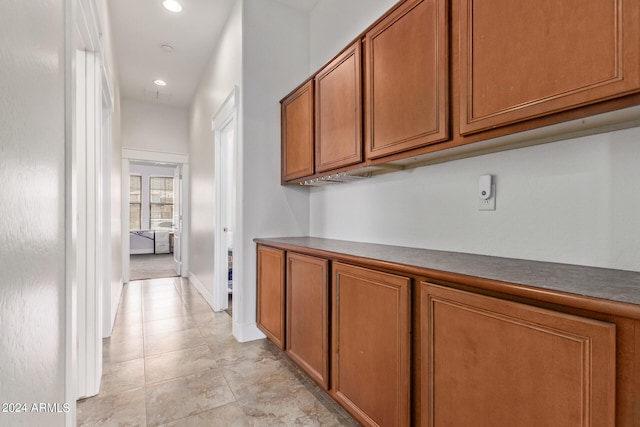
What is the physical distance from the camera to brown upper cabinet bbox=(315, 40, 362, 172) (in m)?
1.80

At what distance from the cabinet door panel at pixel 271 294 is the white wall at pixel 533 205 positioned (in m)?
0.75

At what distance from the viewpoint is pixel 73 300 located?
1.17 m

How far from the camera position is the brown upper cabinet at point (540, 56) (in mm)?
825

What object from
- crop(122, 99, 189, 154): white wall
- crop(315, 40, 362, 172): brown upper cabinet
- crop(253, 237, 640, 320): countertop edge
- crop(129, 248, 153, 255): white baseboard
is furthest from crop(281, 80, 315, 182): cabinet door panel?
crop(129, 248, 153, 255): white baseboard

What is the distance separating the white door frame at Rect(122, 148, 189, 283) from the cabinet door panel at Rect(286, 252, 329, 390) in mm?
3666

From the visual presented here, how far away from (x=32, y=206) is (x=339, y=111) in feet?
5.33

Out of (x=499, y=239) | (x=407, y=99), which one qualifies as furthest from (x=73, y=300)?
(x=499, y=239)

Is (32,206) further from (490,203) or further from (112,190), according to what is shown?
(112,190)

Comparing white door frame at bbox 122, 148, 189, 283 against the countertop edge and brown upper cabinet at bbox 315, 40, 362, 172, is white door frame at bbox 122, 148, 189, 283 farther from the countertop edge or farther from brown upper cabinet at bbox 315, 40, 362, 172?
the countertop edge

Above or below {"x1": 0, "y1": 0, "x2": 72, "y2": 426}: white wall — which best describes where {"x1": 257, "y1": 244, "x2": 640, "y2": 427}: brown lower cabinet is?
below

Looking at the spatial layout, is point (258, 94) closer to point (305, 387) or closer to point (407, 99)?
point (407, 99)

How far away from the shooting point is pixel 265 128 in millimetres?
2705

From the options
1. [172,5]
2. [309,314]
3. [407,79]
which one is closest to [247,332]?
[309,314]

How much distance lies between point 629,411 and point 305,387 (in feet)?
5.33
